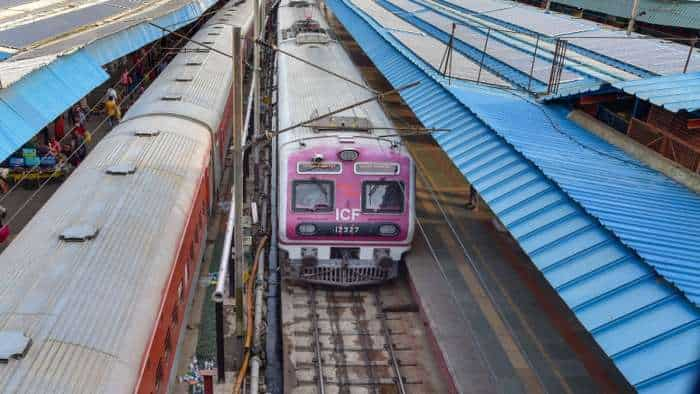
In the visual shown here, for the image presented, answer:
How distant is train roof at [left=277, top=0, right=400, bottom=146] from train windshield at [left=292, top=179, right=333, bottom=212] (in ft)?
3.78

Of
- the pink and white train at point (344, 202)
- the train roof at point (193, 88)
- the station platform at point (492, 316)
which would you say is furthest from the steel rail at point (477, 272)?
the train roof at point (193, 88)

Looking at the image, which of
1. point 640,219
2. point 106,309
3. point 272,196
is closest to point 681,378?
point 640,219

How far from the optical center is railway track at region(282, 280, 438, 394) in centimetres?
1173

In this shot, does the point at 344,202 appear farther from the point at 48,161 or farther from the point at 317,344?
the point at 48,161

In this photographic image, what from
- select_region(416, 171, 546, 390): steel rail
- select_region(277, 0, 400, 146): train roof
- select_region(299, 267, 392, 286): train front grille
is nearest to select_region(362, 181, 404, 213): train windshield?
select_region(277, 0, 400, 146): train roof

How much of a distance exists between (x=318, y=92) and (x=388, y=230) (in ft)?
17.7

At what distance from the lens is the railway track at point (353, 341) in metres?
11.7

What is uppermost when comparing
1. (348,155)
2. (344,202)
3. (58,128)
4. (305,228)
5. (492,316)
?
(348,155)

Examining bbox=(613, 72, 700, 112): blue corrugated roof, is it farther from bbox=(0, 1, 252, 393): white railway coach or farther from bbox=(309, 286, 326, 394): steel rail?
bbox=(0, 1, 252, 393): white railway coach

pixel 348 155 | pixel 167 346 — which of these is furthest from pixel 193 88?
pixel 167 346

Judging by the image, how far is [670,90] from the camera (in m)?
12.0

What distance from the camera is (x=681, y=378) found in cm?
641

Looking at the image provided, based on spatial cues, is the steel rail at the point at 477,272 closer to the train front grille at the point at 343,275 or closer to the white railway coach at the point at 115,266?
the train front grille at the point at 343,275

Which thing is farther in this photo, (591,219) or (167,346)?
(167,346)
